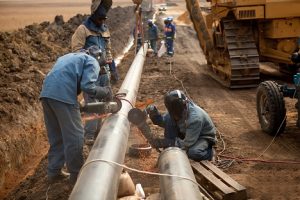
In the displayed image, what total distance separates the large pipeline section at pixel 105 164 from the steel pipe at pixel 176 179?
46 cm

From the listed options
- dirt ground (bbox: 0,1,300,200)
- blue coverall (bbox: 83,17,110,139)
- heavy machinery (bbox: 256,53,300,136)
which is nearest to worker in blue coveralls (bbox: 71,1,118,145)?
blue coverall (bbox: 83,17,110,139)

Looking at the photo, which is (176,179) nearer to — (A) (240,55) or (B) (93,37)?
(B) (93,37)

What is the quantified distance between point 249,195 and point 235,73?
6.32 m

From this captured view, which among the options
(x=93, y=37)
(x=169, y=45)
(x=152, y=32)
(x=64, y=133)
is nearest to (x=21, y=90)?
(x=93, y=37)

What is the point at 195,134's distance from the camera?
622 cm

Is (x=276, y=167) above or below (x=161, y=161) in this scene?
below

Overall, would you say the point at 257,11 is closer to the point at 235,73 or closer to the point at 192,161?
the point at 235,73

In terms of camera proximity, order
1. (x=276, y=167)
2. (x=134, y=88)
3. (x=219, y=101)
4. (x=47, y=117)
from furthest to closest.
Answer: (x=219, y=101) < (x=134, y=88) < (x=276, y=167) < (x=47, y=117)

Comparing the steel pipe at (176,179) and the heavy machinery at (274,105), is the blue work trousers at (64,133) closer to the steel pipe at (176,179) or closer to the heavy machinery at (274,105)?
the steel pipe at (176,179)

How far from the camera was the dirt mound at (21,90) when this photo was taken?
26.4 ft

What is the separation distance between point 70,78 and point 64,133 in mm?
701

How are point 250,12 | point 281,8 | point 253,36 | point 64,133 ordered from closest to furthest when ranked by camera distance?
point 64,133
point 281,8
point 250,12
point 253,36

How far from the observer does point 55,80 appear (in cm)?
582

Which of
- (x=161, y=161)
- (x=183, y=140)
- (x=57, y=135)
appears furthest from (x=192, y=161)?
(x=57, y=135)
